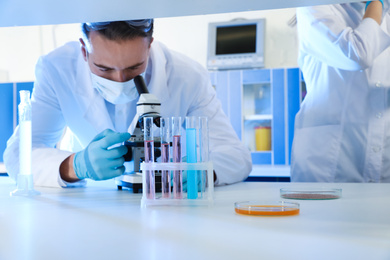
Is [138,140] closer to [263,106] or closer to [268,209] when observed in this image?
[268,209]

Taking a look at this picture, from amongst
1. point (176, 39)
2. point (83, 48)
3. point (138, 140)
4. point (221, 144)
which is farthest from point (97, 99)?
point (176, 39)

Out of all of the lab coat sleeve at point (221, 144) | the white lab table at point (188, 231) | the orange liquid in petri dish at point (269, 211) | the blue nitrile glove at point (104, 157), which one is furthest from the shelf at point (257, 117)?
the orange liquid in petri dish at point (269, 211)

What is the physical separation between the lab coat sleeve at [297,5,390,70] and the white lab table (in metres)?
0.96

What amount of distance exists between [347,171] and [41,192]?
1310mm

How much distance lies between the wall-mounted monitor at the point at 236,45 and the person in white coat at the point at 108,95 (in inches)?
81.9

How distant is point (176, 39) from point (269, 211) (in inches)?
159

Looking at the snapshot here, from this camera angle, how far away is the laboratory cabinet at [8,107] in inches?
169

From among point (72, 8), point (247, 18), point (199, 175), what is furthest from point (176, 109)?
point (247, 18)

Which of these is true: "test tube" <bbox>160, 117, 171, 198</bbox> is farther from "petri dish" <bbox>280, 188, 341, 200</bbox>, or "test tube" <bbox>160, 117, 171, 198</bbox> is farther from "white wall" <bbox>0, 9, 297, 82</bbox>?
"white wall" <bbox>0, 9, 297, 82</bbox>

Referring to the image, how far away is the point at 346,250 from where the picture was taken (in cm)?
63

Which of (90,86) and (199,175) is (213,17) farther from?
(199,175)

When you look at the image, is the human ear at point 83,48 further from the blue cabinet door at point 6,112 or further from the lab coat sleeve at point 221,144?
the blue cabinet door at point 6,112

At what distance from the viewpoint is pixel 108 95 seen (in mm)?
1925

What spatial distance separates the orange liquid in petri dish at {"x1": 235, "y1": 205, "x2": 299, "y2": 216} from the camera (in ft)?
3.00
